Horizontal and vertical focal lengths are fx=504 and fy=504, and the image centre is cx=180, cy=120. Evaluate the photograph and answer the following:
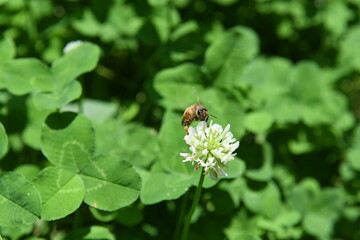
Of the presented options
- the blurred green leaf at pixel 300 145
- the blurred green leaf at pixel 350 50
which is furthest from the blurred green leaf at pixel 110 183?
the blurred green leaf at pixel 350 50

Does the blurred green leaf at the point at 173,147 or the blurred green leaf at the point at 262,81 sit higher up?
the blurred green leaf at the point at 262,81

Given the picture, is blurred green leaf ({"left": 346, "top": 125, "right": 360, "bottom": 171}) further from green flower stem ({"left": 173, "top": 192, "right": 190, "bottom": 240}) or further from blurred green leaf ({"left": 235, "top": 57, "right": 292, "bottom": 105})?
green flower stem ({"left": 173, "top": 192, "right": 190, "bottom": 240})

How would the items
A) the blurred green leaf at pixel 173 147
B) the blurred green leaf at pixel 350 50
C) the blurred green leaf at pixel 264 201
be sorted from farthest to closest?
the blurred green leaf at pixel 350 50 → the blurred green leaf at pixel 264 201 → the blurred green leaf at pixel 173 147

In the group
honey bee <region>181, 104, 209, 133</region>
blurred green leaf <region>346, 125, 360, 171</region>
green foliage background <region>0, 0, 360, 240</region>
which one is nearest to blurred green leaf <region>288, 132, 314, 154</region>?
green foliage background <region>0, 0, 360, 240</region>

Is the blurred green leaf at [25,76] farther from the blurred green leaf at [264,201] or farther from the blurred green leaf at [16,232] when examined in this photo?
the blurred green leaf at [264,201]

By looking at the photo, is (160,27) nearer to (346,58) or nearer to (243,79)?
(243,79)

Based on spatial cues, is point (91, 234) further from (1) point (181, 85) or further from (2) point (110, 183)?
(1) point (181, 85)
